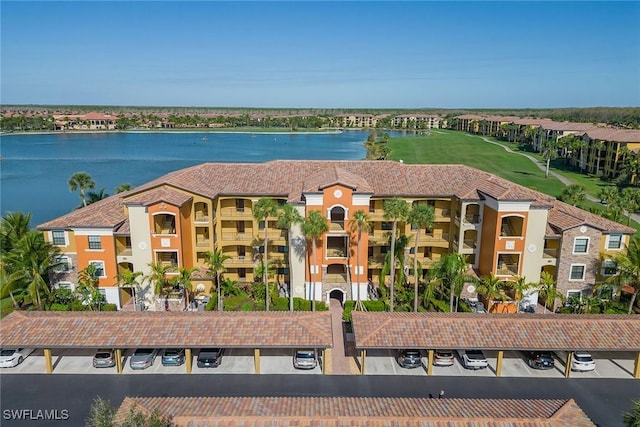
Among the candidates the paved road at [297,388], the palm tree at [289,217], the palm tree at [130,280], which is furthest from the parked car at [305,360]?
the palm tree at [130,280]

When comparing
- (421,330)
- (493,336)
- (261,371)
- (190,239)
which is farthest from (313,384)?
(190,239)

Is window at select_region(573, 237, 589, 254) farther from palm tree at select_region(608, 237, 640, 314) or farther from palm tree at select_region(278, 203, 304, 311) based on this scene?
palm tree at select_region(278, 203, 304, 311)

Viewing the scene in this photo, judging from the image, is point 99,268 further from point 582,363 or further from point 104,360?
point 582,363

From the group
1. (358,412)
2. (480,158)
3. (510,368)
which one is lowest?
(510,368)

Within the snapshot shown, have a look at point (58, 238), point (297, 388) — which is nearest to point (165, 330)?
point (297, 388)

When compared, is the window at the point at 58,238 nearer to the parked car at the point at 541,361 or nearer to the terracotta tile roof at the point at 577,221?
the parked car at the point at 541,361
